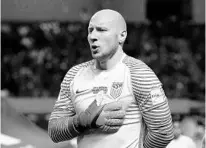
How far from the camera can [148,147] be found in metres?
2.19

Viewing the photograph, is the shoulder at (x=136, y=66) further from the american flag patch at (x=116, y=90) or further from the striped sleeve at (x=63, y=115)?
the striped sleeve at (x=63, y=115)

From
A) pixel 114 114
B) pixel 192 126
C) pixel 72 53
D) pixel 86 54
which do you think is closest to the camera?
pixel 114 114

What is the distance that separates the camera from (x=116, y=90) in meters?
2.14

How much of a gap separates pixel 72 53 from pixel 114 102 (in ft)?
11.7

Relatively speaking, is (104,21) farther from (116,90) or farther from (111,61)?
(116,90)

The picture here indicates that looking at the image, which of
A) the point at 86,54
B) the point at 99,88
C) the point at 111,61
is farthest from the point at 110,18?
the point at 86,54

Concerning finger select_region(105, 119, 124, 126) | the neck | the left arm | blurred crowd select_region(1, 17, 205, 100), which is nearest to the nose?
the neck

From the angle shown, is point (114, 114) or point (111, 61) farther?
point (111, 61)

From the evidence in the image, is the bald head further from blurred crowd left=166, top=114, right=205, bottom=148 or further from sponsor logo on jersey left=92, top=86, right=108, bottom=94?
blurred crowd left=166, top=114, right=205, bottom=148

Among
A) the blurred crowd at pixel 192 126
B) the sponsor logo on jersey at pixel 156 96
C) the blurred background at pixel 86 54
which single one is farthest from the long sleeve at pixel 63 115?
the blurred background at pixel 86 54

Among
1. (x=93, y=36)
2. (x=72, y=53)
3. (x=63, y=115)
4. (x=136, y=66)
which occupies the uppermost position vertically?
(x=93, y=36)

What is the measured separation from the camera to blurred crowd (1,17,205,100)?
18.7 ft

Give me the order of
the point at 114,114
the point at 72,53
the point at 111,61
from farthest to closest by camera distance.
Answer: the point at 72,53 → the point at 111,61 → the point at 114,114

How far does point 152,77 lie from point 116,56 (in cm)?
19
